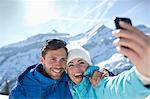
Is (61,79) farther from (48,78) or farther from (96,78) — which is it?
(96,78)

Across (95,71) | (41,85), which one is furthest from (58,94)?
(95,71)

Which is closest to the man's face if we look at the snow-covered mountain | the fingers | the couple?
the couple

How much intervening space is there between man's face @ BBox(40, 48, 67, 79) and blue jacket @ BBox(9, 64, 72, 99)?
0.03 m

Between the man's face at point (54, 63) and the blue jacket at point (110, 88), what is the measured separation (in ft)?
0.28

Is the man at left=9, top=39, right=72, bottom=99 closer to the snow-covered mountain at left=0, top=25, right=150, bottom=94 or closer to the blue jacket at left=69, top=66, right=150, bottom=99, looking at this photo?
the blue jacket at left=69, top=66, right=150, bottom=99

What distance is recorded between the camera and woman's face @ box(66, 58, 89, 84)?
161 centimetres

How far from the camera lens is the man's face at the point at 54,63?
1.67 m

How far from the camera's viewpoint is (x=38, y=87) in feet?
5.43

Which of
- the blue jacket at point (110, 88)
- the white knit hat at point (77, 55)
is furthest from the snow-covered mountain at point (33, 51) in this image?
the blue jacket at point (110, 88)

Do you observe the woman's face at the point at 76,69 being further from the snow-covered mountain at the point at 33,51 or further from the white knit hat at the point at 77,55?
the snow-covered mountain at the point at 33,51

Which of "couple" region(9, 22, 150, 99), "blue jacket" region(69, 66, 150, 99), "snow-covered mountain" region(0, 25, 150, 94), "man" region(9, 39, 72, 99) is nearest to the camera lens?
"blue jacket" region(69, 66, 150, 99)

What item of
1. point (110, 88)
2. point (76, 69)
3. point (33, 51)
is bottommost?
point (110, 88)

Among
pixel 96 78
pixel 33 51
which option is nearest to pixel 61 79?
pixel 96 78

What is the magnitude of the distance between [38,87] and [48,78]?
7cm
